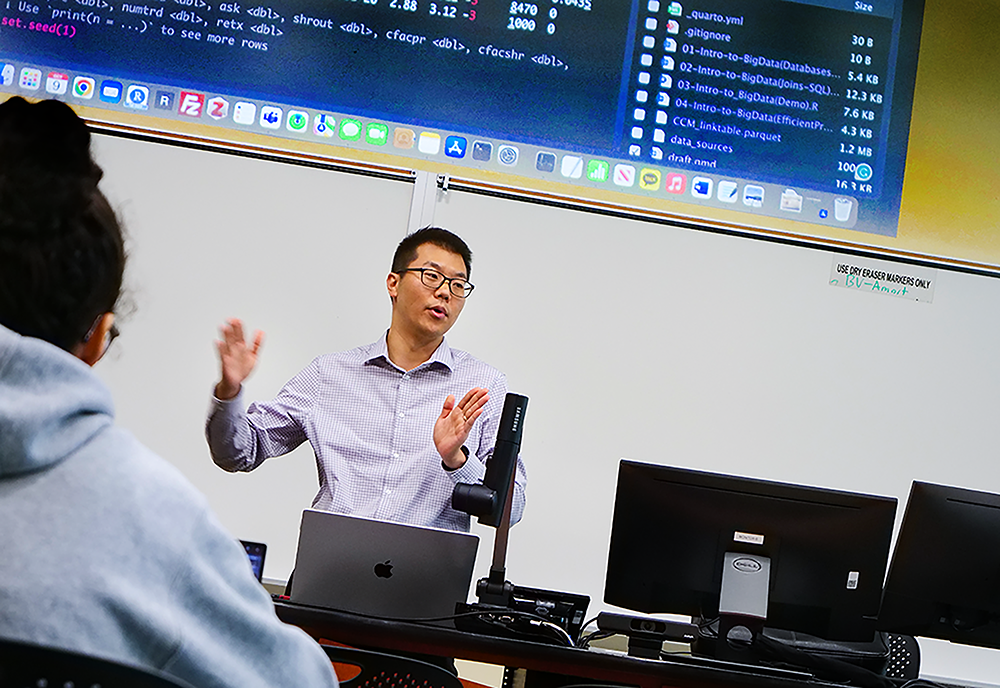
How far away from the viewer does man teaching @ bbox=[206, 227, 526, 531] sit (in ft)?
8.21

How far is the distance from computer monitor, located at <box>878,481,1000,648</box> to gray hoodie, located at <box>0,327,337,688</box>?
1.58 meters

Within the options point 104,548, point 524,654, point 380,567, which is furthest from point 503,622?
point 104,548

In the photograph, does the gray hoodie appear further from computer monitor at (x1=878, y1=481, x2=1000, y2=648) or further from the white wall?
the white wall

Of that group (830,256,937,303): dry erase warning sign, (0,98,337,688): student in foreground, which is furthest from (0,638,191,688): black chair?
(830,256,937,303): dry erase warning sign

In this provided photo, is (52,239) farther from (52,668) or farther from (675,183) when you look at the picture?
(675,183)

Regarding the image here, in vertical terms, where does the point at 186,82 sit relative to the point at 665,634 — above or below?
above

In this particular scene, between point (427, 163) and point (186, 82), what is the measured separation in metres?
0.86

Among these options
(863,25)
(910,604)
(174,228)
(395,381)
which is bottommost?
(910,604)

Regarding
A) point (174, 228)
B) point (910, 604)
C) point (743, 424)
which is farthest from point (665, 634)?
point (174, 228)

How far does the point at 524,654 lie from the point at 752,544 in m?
0.54

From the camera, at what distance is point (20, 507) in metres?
0.69

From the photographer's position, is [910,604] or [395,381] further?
[395,381]

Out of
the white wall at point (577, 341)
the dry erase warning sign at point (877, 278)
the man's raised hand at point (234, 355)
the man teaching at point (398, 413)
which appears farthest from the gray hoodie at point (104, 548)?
the dry erase warning sign at point (877, 278)

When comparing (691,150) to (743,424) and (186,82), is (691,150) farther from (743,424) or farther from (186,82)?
(186,82)
